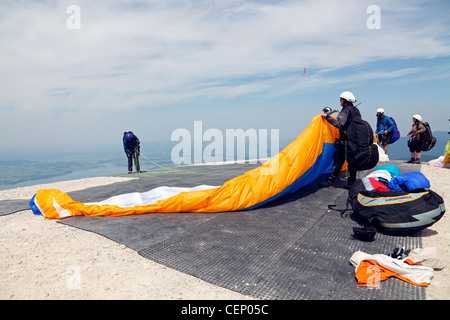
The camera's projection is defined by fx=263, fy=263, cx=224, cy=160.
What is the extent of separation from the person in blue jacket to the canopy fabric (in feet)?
19.8

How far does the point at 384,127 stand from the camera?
9953mm

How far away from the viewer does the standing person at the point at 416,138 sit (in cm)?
930

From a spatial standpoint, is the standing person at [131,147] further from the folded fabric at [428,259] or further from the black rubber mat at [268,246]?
the folded fabric at [428,259]

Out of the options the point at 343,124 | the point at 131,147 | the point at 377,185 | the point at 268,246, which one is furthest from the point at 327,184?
the point at 131,147

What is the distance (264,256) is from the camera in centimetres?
314

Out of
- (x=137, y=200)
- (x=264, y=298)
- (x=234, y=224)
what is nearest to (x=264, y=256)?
(x=264, y=298)

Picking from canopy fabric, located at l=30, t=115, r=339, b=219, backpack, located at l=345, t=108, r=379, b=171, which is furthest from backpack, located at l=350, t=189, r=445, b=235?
canopy fabric, located at l=30, t=115, r=339, b=219

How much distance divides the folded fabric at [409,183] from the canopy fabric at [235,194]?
5.12 feet

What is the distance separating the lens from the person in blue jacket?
9.88 metres

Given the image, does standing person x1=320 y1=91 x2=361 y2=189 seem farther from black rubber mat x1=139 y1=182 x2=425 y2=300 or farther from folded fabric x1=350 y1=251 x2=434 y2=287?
folded fabric x1=350 y1=251 x2=434 y2=287

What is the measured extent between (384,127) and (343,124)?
19.7 feet

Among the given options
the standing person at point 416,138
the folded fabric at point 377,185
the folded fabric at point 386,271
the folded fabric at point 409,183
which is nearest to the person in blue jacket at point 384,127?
the standing person at point 416,138

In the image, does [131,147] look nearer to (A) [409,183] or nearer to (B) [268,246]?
(B) [268,246]
